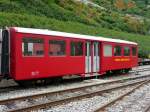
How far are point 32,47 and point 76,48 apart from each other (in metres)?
4.35

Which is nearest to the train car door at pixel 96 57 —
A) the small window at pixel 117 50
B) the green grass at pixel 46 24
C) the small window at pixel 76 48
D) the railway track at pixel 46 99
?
the small window at pixel 76 48

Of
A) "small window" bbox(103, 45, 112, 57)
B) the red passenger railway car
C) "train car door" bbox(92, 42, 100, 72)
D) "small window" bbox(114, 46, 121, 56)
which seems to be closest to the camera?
the red passenger railway car

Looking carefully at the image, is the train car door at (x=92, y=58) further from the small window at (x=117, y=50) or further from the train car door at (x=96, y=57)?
the small window at (x=117, y=50)

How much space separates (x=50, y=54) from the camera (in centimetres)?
2167

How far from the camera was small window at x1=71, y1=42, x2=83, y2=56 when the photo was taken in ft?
77.8

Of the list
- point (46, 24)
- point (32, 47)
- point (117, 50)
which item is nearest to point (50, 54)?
point (32, 47)

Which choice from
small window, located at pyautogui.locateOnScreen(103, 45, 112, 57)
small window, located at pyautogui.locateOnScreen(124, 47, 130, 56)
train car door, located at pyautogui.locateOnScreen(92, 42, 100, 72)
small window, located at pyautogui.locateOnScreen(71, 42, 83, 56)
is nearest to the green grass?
small window, located at pyautogui.locateOnScreen(103, 45, 112, 57)

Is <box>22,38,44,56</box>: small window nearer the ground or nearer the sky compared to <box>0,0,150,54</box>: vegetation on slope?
nearer the ground

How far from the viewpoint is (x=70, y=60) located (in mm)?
23500

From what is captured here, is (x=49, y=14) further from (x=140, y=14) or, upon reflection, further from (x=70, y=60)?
(x=140, y=14)

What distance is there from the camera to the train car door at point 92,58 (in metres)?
25.8

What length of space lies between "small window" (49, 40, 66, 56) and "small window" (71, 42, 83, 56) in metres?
0.93

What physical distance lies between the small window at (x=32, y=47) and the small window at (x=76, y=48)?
301cm

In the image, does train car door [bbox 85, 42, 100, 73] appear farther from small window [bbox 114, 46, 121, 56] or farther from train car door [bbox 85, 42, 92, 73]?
small window [bbox 114, 46, 121, 56]
